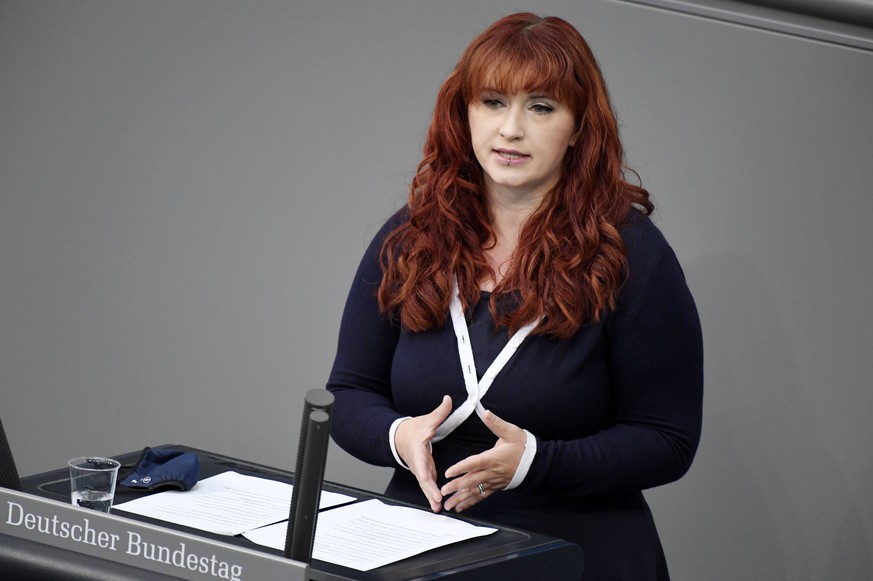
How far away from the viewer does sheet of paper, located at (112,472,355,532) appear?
1411mm

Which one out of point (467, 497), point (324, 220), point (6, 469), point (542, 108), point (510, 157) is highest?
point (542, 108)

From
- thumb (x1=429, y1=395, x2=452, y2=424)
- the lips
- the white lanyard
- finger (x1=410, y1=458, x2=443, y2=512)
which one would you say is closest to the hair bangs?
the lips

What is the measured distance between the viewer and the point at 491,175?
2082 mm

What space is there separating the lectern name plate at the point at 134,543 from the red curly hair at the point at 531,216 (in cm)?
101

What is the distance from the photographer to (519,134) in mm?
2041

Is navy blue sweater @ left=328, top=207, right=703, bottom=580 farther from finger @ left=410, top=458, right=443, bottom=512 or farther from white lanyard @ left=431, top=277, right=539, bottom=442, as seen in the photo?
finger @ left=410, top=458, right=443, bottom=512

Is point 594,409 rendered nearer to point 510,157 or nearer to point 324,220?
point 510,157

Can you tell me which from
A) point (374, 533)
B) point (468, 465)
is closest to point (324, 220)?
point (468, 465)

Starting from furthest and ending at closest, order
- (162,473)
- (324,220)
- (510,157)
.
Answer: (324,220) → (510,157) → (162,473)

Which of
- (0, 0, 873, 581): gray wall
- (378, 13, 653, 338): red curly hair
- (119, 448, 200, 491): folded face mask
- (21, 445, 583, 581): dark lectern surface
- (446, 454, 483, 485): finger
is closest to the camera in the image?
(21, 445, 583, 581): dark lectern surface

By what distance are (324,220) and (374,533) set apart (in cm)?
200

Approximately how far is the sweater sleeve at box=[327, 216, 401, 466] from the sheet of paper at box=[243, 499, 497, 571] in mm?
468

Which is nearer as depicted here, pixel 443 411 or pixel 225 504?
pixel 225 504

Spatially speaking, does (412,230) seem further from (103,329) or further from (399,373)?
(103,329)
